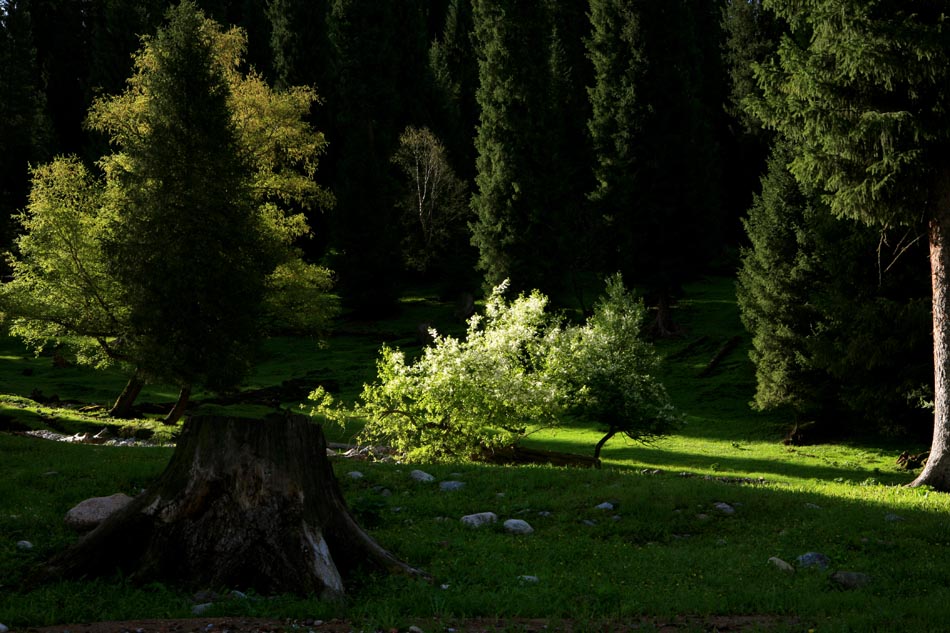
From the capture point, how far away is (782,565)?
830 centimetres

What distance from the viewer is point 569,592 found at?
23.5ft

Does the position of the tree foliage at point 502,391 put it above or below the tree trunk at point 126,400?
above

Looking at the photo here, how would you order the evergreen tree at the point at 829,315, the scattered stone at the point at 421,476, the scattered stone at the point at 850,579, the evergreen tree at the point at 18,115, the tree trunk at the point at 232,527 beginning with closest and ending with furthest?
the tree trunk at the point at 232,527, the scattered stone at the point at 850,579, the scattered stone at the point at 421,476, the evergreen tree at the point at 829,315, the evergreen tree at the point at 18,115

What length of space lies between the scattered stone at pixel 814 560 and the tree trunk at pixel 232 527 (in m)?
4.35

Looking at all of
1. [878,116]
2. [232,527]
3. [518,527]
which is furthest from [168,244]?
[878,116]

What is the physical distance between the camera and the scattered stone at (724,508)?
11.1m

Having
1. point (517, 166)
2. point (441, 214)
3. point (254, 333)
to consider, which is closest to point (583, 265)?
point (517, 166)

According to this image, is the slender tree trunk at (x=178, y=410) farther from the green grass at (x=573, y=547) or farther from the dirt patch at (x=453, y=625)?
the dirt patch at (x=453, y=625)

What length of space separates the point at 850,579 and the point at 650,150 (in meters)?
38.0

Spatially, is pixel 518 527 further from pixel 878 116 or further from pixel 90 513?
pixel 878 116

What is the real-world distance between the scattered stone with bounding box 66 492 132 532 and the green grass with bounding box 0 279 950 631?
275 millimetres

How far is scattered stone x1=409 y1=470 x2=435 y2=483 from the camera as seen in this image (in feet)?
41.7

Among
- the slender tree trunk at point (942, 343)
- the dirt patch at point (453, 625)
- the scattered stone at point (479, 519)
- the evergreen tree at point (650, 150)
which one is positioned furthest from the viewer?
the evergreen tree at point (650, 150)

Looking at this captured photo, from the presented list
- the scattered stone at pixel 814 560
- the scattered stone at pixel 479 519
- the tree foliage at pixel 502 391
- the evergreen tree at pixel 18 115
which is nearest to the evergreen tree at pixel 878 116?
the tree foliage at pixel 502 391
